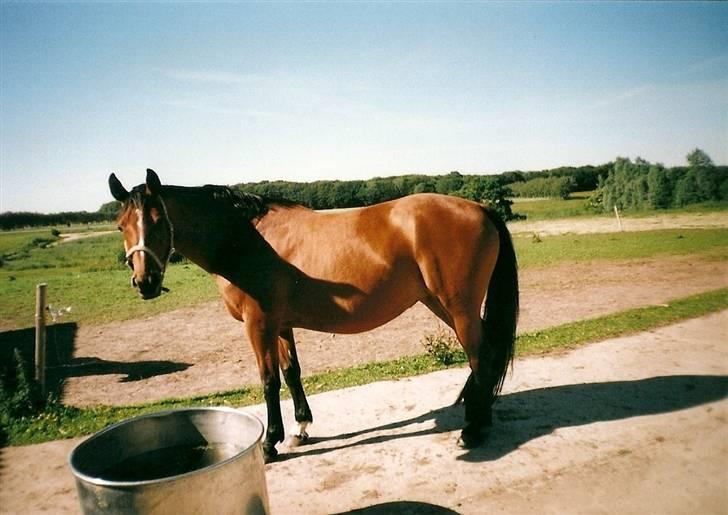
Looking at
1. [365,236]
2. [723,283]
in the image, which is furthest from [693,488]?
[723,283]

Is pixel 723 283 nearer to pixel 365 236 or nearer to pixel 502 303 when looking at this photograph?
pixel 502 303

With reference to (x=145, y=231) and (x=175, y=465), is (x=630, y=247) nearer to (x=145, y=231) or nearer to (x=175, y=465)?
(x=145, y=231)

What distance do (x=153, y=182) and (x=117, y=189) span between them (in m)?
0.29

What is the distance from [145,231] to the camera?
3324 mm

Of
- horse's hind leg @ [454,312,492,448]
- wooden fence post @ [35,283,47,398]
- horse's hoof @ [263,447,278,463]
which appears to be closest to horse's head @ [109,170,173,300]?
horse's hoof @ [263,447,278,463]

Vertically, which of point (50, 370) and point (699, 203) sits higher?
point (699, 203)

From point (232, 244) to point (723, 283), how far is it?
468 inches

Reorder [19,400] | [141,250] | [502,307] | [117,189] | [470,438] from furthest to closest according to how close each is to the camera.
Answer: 1. [19,400]
2. [502,307]
3. [470,438]
4. [117,189]
5. [141,250]

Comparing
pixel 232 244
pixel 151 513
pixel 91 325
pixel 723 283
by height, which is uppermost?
pixel 232 244

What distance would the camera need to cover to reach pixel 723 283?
9.91m

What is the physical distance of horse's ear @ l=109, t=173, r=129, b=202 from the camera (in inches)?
135

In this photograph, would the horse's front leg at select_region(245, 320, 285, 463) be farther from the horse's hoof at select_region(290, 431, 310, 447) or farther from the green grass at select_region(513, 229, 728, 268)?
the green grass at select_region(513, 229, 728, 268)

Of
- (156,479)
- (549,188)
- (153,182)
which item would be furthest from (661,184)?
(156,479)

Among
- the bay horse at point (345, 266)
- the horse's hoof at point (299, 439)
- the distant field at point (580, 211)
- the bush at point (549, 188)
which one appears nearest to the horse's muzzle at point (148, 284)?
the bay horse at point (345, 266)
